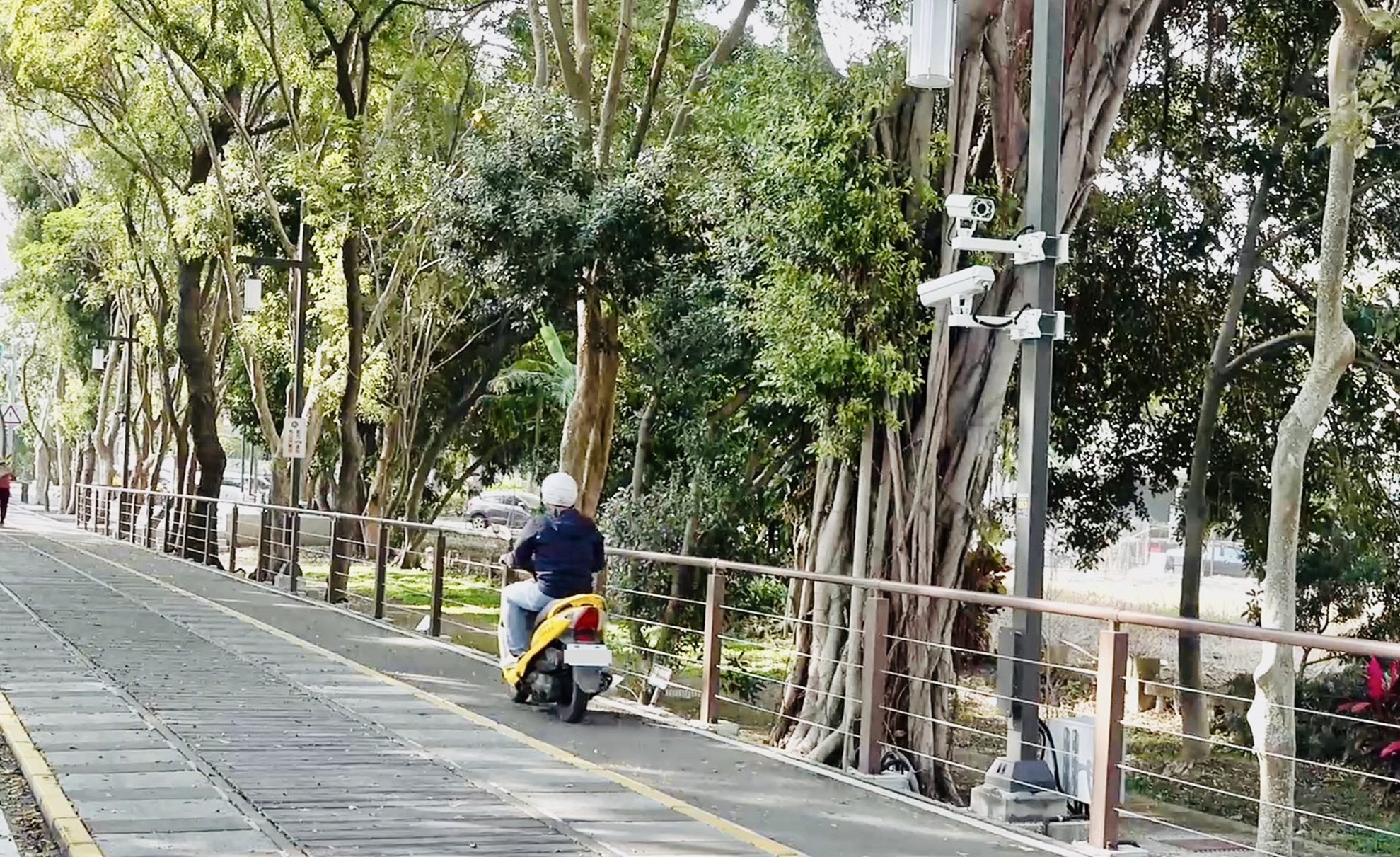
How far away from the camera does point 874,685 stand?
8.88 m

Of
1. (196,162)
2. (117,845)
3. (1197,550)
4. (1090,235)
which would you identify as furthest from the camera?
(196,162)

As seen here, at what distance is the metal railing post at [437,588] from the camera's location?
49.5ft

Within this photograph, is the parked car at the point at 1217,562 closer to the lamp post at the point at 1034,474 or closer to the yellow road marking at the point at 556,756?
the yellow road marking at the point at 556,756

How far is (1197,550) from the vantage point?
Answer: 17.4 m

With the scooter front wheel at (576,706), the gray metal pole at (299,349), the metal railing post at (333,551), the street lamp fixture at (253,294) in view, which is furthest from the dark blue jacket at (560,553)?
the street lamp fixture at (253,294)

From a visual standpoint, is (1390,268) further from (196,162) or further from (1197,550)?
(196,162)

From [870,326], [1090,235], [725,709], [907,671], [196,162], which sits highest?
[196,162]

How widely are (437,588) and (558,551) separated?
5.16 meters

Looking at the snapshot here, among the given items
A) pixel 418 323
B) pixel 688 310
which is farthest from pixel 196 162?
pixel 688 310

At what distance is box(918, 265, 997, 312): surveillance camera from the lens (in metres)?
8.53

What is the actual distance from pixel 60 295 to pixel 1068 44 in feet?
122

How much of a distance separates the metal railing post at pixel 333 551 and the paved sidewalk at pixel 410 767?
13.9ft

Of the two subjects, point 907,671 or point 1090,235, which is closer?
point 907,671

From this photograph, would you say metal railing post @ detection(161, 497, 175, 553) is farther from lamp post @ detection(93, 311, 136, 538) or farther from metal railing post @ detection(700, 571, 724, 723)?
metal railing post @ detection(700, 571, 724, 723)
